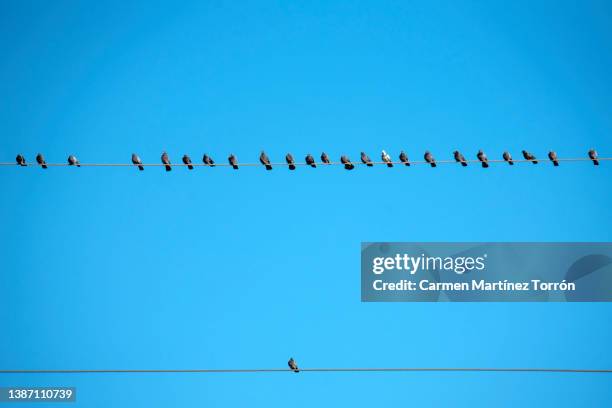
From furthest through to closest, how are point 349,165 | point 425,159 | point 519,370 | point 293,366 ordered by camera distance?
point 293,366 < point 425,159 < point 349,165 < point 519,370

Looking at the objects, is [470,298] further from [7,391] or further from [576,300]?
[7,391]

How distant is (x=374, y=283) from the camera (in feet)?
112

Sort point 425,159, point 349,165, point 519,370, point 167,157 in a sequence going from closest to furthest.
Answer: point 519,370 < point 349,165 < point 425,159 < point 167,157

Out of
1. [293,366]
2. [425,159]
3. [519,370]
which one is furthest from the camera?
[293,366]

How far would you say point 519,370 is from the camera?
23391 mm

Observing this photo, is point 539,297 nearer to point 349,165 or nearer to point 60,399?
point 349,165

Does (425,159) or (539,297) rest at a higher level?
(425,159)

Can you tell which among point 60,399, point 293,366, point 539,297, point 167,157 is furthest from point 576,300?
point 60,399

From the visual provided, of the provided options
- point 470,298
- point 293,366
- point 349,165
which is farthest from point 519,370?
point 293,366

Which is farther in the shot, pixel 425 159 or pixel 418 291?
pixel 418 291

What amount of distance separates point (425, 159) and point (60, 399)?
1229cm

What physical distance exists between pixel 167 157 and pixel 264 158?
10.5ft

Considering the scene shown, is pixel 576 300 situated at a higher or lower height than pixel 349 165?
lower

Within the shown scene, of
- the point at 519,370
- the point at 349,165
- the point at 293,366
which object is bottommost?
the point at 519,370
